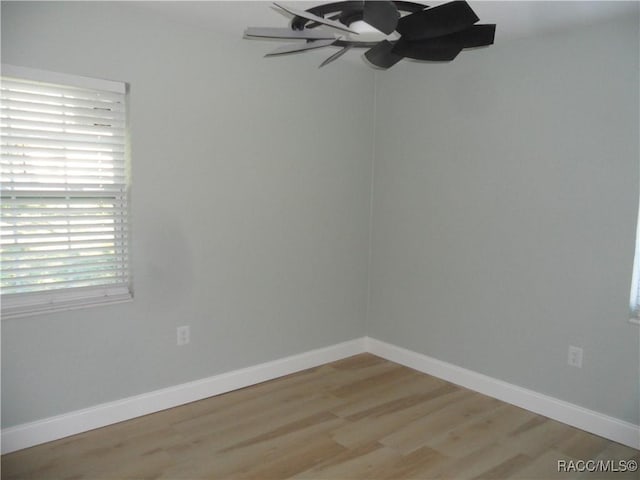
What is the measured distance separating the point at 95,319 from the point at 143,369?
436 mm

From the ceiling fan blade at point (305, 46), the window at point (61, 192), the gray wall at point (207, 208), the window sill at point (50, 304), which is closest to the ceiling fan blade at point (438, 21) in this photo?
the ceiling fan blade at point (305, 46)

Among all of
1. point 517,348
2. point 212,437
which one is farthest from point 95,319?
point 517,348

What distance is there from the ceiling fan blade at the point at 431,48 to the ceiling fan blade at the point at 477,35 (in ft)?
0.07

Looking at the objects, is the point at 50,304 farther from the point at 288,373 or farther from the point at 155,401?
the point at 288,373

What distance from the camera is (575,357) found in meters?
2.97

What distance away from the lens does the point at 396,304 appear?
3.96 metres

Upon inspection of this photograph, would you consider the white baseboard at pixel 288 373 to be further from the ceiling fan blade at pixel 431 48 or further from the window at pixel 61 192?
the ceiling fan blade at pixel 431 48

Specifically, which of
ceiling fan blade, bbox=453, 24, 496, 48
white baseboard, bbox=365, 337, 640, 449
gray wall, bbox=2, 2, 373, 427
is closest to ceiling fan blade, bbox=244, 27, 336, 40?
ceiling fan blade, bbox=453, 24, 496, 48

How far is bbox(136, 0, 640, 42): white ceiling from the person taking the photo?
8.29 ft

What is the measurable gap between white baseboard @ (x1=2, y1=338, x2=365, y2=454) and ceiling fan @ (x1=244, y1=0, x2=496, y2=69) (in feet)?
7.15

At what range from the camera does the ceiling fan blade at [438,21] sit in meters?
1.46

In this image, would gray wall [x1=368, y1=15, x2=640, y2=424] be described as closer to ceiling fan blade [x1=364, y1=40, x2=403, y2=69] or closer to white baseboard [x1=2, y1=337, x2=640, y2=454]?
white baseboard [x1=2, y1=337, x2=640, y2=454]

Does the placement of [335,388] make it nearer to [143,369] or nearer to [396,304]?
[396,304]

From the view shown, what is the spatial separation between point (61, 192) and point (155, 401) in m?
1.33
